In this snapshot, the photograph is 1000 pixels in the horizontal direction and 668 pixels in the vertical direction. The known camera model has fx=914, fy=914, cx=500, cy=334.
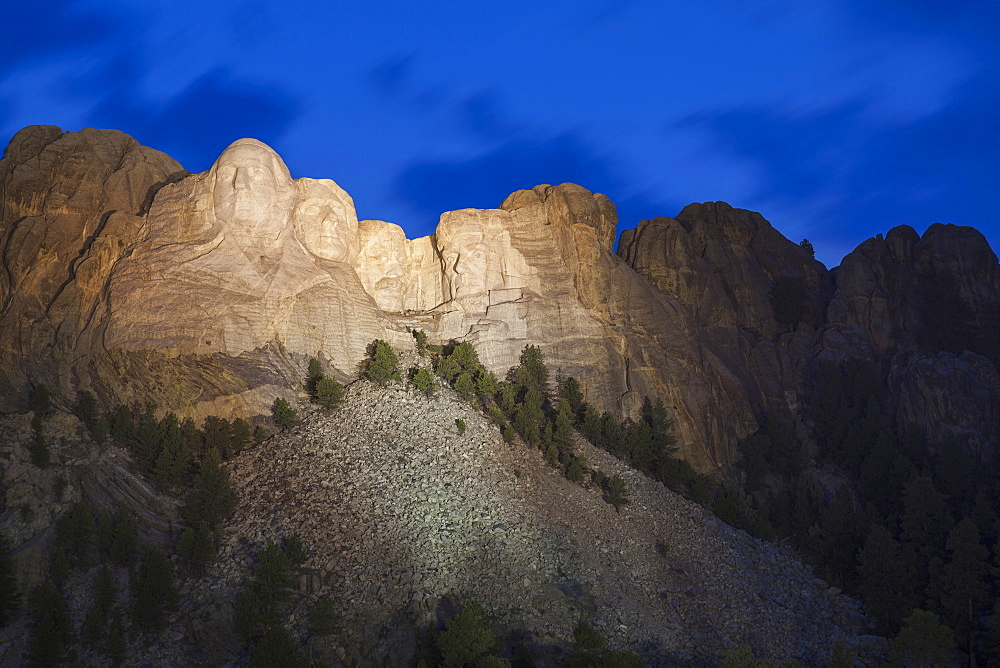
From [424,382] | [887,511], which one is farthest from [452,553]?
[887,511]

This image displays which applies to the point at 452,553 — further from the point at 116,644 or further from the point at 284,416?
the point at 116,644

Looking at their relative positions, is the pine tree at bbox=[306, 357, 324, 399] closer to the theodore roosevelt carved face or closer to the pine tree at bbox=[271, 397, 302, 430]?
the pine tree at bbox=[271, 397, 302, 430]

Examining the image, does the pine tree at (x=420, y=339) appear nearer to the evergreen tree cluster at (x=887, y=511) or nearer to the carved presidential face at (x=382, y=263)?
the carved presidential face at (x=382, y=263)

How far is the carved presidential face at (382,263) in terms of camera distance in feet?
242

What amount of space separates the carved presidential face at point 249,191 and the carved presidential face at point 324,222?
6.37 feet

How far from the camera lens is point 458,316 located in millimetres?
72000

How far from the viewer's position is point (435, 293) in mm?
75312

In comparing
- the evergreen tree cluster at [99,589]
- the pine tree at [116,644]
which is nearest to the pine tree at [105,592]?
the evergreen tree cluster at [99,589]

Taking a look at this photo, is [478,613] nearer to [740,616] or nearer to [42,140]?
[740,616]

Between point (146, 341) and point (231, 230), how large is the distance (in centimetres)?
1058

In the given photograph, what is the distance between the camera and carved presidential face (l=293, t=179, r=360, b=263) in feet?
219

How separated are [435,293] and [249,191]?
1834 centimetres

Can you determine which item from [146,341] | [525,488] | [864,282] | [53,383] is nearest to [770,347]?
[864,282]

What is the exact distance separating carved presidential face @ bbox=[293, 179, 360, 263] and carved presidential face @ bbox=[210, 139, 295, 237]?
1.94 metres
